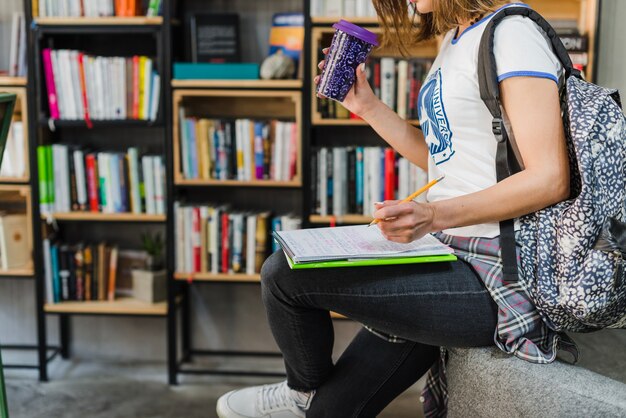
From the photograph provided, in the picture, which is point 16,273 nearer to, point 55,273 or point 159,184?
point 55,273

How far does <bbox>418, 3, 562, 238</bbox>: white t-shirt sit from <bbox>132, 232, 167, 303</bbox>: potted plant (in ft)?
5.60

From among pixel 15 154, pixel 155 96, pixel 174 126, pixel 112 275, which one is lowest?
pixel 112 275

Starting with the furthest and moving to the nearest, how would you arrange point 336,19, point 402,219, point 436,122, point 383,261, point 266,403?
point 336,19
point 266,403
point 436,122
point 383,261
point 402,219

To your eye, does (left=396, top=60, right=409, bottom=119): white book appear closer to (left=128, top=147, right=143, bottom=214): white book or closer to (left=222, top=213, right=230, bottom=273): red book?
(left=222, top=213, right=230, bottom=273): red book

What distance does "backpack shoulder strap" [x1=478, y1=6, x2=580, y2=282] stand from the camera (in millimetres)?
1248

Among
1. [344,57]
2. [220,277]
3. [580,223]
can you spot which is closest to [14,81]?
[220,277]

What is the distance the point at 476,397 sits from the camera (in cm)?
132

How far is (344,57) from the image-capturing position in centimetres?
149

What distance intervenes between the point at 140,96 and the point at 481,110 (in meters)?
1.74

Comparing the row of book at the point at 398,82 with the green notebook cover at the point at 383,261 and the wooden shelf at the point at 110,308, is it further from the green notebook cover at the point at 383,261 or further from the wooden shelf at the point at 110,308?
the green notebook cover at the point at 383,261

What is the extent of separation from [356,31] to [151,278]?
68.2 inches

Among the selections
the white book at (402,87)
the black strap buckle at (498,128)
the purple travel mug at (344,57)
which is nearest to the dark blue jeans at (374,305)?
the black strap buckle at (498,128)

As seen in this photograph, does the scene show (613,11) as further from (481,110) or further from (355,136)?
(481,110)

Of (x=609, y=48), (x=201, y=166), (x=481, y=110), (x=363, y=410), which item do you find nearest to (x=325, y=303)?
A: (x=363, y=410)
